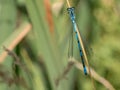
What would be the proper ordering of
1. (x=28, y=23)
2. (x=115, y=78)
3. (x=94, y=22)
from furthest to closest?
1. (x=115, y=78)
2. (x=94, y=22)
3. (x=28, y=23)

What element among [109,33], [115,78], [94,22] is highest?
[94,22]

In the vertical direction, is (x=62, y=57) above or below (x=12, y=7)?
below

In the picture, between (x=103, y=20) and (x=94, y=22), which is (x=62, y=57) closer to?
(x=94, y=22)

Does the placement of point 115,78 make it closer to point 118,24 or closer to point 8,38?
point 118,24

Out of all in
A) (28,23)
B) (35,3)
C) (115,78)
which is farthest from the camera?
(115,78)

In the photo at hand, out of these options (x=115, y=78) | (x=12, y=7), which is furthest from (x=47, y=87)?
(x=115, y=78)

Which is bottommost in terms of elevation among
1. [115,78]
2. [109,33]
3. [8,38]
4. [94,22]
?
[115,78]

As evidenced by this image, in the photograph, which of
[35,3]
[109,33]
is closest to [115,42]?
[109,33]

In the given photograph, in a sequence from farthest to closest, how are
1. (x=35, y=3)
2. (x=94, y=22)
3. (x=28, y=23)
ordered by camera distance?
1. (x=94, y=22)
2. (x=28, y=23)
3. (x=35, y=3)

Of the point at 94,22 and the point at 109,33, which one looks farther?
the point at 109,33
